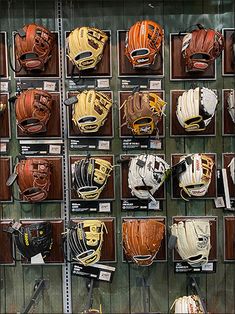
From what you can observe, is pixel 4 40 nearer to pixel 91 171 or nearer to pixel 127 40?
pixel 127 40

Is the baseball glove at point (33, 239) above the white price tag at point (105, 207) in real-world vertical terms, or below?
below

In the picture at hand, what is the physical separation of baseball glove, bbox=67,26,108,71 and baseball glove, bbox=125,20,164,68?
0.17 m

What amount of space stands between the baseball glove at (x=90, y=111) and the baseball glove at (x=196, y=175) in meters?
0.52

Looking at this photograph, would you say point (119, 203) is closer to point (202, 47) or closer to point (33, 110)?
point (33, 110)

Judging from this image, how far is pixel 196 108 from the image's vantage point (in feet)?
7.13

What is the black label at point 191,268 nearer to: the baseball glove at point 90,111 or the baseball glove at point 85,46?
the baseball glove at point 90,111

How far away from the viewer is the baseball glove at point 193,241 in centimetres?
221

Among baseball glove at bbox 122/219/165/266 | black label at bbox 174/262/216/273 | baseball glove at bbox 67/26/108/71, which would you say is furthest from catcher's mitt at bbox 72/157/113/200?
black label at bbox 174/262/216/273

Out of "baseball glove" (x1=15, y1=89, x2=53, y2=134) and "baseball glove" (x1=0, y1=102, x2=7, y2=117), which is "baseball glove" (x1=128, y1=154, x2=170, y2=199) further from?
"baseball glove" (x1=0, y1=102, x2=7, y2=117)

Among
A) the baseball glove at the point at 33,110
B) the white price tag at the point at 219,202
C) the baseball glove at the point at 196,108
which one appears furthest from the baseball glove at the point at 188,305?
the baseball glove at the point at 33,110

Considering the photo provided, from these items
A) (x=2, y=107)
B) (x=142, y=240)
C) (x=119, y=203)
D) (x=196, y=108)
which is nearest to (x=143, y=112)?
(x=196, y=108)

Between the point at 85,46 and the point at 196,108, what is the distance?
0.69m

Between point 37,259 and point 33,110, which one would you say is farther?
point 37,259

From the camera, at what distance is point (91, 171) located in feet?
7.36
